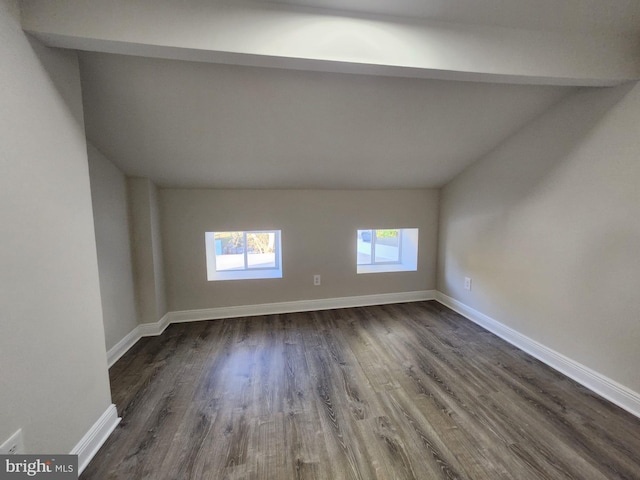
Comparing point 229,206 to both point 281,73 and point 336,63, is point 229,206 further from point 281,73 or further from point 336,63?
point 336,63

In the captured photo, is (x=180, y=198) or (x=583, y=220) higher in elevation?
(x=180, y=198)

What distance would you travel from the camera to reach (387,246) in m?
3.87

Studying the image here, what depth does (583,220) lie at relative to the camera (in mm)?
1917

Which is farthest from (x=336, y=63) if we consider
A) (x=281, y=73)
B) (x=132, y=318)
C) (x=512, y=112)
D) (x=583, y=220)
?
(x=132, y=318)

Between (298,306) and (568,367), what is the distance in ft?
7.99

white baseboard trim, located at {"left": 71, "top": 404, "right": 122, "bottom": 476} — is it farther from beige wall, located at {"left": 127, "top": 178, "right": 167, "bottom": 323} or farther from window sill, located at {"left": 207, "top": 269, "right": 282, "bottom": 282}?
window sill, located at {"left": 207, "top": 269, "right": 282, "bottom": 282}

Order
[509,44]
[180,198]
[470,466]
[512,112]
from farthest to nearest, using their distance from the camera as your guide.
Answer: [180,198], [512,112], [509,44], [470,466]

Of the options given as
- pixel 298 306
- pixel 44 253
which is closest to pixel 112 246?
pixel 44 253

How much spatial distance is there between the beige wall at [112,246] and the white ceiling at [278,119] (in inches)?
6.7

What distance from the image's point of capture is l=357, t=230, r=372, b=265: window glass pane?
3738mm

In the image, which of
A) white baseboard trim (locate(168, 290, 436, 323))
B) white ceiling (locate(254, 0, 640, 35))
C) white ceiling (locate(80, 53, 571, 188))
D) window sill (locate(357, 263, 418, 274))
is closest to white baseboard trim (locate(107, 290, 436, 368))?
white baseboard trim (locate(168, 290, 436, 323))

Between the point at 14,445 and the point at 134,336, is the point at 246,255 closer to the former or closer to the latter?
the point at 134,336

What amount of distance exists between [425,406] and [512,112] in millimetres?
2236

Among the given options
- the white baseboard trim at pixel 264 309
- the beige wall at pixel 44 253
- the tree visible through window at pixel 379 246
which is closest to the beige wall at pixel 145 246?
the white baseboard trim at pixel 264 309
